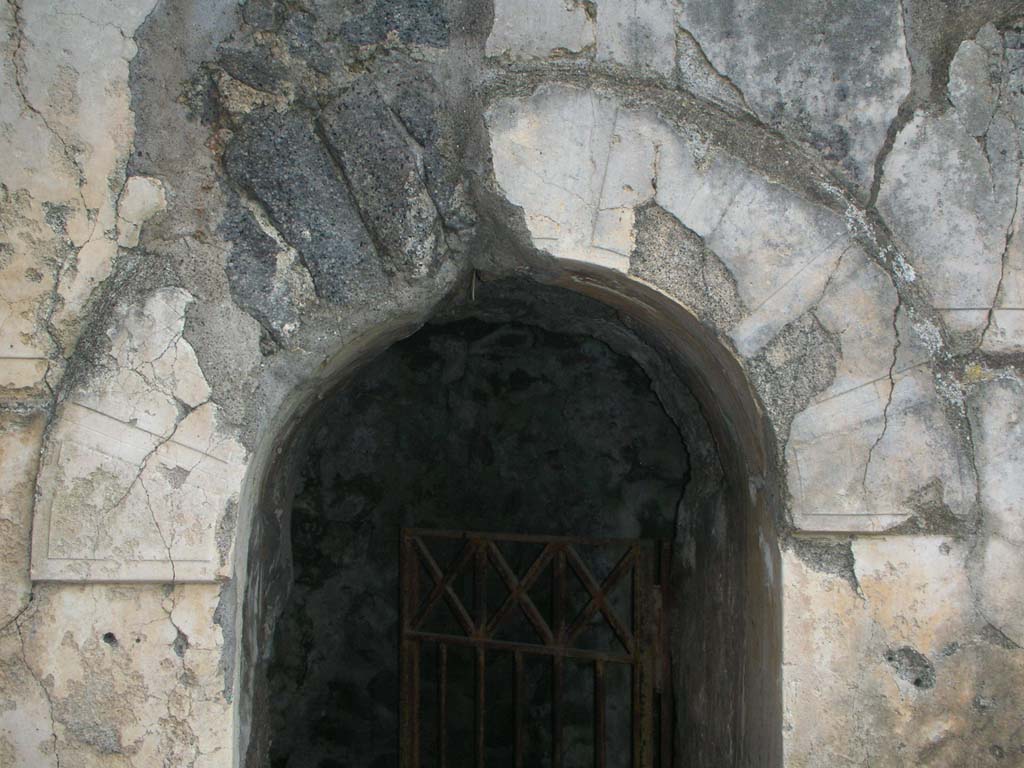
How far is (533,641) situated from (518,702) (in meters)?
0.42

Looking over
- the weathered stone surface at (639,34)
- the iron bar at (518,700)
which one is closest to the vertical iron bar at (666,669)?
the iron bar at (518,700)

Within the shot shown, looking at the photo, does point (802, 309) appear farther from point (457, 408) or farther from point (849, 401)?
point (457, 408)

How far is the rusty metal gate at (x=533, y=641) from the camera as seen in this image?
3.23m

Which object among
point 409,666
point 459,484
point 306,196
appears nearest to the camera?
point 306,196

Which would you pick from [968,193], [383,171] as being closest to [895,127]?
[968,193]

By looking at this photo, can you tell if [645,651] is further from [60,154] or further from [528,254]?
[60,154]

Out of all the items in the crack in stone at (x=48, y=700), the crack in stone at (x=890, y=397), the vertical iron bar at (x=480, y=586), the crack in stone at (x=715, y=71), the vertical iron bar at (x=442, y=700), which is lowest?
the vertical iron bar at (x=442, y=700)

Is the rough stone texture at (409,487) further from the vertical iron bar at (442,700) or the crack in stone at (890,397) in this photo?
the crack in stone at (890,397)

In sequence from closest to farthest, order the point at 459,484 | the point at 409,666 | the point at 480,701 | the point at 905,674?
the point at 905,674, the point at 480,701, the point at 409,666, the point at 459,484

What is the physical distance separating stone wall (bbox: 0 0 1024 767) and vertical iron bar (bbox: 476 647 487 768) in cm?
147

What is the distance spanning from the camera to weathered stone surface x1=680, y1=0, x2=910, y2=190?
188 cm

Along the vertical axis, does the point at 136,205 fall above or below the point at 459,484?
above

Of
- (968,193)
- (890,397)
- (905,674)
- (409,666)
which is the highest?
(968,193)

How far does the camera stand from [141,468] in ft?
6.08
